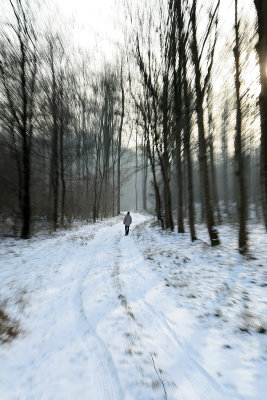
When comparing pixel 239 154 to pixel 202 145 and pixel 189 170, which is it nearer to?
pixel 202 145

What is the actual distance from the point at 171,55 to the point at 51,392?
1396 centimetres

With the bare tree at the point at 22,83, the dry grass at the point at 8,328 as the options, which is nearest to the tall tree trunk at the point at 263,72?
the dry grass at the point at 8,328

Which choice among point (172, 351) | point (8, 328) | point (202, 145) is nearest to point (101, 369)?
point (172, 351)

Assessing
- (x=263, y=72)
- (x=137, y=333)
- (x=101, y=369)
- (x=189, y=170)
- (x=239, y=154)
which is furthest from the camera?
(x=189, y=170)

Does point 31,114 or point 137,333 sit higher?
point 31,114

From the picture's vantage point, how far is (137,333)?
124 inches

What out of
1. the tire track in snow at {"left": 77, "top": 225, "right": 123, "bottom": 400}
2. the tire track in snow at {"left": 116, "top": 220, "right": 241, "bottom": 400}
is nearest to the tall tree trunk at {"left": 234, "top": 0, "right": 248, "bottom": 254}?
the tire track in snow at {"left": 116, "top": 220, "right": 241, "bottom": 400}

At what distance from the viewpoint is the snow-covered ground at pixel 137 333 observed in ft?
7.23

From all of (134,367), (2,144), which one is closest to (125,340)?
(134,367)

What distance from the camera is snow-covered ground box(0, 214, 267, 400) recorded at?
2.21 m

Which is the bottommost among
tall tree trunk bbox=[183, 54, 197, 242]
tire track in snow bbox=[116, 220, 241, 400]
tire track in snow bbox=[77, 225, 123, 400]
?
tire track in snow bbox=[116, 220, 241, 400]

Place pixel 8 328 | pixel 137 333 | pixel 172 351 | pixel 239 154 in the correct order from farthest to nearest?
pixel 239 154 → pixel 8 328 → pixel 137 333 → pixel 172 351

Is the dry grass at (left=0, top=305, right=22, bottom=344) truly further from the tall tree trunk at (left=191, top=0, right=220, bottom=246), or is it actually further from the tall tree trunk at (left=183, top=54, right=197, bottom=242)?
the tall tree trunk at (left=183, top=54, right=197, bottom=242)

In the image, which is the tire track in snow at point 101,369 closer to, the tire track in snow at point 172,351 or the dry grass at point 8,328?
the tire track in snow at point 172,351
